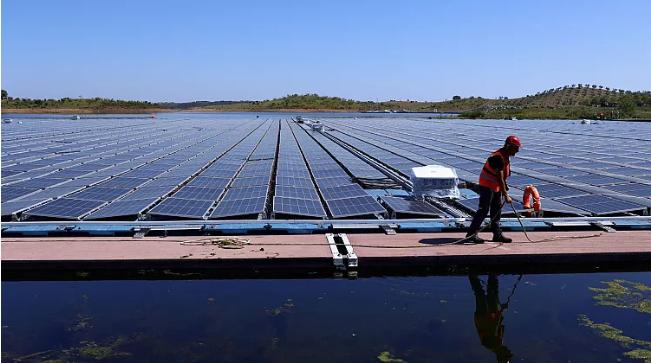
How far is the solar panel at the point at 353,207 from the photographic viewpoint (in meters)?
11.7

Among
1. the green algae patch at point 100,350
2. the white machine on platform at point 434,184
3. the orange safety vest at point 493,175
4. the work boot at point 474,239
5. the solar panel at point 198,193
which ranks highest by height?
the orange safety vest at point 493,175

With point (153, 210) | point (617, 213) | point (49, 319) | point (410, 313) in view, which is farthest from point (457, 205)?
point (49, 319)

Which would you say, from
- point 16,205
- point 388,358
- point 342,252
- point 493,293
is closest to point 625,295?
point 493,293

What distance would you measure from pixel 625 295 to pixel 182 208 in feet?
27.9

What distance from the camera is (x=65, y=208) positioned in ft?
39.2

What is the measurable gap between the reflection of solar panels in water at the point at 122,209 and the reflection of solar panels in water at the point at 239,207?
1.58m

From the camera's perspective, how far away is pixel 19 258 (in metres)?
8.90

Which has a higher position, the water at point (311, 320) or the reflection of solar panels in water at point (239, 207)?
the reflection of solar panels in water at point (239, 207)

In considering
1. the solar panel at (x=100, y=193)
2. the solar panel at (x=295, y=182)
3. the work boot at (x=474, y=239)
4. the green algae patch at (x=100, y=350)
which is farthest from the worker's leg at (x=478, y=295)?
the solar panel at (x=100, y=193)

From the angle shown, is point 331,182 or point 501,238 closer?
point 501,238

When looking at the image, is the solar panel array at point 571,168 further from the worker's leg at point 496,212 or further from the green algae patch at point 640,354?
the green algae patch at point 640,354

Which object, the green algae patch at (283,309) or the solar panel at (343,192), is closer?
the green algae patch at (283,309)

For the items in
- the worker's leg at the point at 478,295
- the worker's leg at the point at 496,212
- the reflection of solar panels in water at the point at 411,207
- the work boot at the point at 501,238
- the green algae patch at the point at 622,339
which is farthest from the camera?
the reflection of solar panels in water at the point at 411,207

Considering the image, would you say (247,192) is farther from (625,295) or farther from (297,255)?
(625,295)
